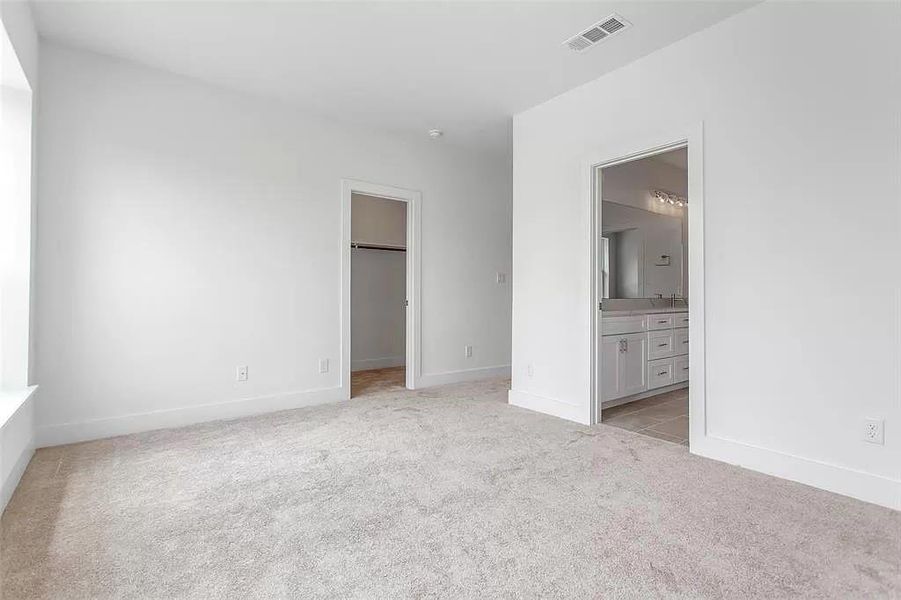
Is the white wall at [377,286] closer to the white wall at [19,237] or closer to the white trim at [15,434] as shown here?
the white wall at [19,237]

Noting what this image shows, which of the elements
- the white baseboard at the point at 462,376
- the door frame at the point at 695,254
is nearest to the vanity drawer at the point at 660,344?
the door frame at the point at 695,254

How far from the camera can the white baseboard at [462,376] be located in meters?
4.86

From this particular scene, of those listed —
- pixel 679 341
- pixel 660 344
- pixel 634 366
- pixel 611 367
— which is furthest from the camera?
pixel 679 341

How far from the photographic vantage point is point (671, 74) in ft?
9.65

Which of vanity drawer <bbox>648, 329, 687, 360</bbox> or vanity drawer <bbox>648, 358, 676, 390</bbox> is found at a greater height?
vanity drawer <bbox>648, 329, 687, 360</bbox>

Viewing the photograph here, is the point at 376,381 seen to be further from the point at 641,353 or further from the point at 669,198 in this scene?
the point at 669,198

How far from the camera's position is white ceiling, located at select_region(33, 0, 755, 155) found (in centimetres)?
260

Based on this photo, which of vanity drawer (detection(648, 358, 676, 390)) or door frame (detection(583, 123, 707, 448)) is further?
vanity drawer (detection(648, 358, 676, 390))

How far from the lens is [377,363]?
6348 millimetres

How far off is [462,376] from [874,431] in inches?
142

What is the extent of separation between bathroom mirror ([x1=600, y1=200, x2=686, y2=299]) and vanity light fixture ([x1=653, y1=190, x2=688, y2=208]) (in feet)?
0.66

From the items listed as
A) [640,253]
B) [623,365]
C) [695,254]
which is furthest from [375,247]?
[695,254]

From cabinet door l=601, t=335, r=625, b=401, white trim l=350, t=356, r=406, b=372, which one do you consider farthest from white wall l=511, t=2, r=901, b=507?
white trim l=350, t=356, r=406, b=372

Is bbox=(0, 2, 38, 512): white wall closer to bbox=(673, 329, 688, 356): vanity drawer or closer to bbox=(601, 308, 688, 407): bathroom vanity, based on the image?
bbox=(601, 308, 688, 407): bathroom vanity
